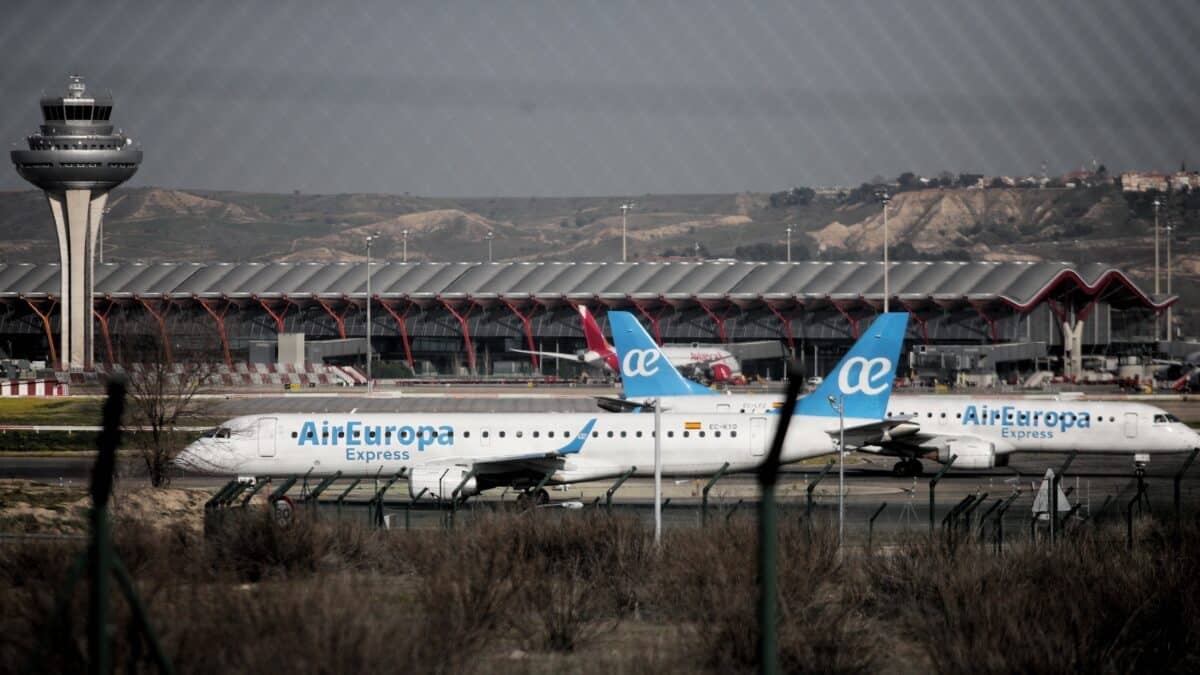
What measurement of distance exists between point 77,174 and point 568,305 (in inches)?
1861

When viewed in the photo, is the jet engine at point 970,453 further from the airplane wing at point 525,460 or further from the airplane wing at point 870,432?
the airplane wing at point 525,460

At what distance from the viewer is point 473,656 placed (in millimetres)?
19875

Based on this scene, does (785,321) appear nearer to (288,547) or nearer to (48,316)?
(48,316)

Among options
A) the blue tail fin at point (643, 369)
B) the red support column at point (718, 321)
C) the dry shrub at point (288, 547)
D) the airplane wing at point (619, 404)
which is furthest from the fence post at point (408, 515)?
the red support column at point (718, 321)

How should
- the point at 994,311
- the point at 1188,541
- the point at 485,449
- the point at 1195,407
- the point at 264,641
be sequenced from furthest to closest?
the point at 994,311 < the point at 1195,407 < the point at 485,449 < the point at 1188,541 < the point at 264,641

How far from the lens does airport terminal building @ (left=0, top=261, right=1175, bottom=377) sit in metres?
131

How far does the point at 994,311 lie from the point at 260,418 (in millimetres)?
97403

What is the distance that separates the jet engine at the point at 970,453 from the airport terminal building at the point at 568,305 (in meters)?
77.4

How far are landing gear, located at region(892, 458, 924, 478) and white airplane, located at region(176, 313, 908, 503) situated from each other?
987cm

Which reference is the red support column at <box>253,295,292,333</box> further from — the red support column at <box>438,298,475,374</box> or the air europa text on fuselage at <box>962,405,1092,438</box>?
the air europa text on fuselage at <box>962,405,1092,438</box>

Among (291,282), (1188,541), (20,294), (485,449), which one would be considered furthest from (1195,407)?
(20,294)

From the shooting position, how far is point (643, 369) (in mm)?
57906

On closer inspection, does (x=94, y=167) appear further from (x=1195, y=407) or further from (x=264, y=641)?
(x=264, y=641)

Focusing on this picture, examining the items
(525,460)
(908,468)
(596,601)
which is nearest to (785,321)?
(908,468)
